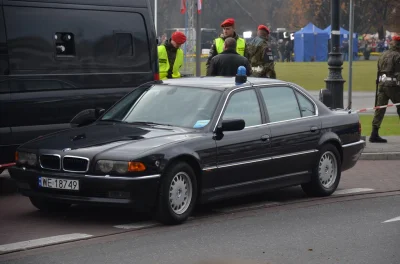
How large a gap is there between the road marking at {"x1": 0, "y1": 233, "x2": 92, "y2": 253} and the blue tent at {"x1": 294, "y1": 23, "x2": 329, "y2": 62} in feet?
227

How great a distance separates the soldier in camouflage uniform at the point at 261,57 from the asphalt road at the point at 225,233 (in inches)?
193

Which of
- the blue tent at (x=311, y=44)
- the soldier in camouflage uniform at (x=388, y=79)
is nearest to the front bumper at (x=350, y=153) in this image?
the soldier in camouflage uniform at (x=388, y=79)

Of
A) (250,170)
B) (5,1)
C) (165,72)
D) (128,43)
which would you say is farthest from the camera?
(165,72)

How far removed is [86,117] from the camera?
11.3 meters

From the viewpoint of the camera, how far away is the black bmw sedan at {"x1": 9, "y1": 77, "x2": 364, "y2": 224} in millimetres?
9383

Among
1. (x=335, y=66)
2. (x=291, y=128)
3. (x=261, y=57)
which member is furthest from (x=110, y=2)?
(x=335, y=66)

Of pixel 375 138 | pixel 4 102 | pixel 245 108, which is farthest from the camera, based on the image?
pixel 375 138

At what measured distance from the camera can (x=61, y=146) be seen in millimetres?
9719

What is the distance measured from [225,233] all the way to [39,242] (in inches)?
68.5

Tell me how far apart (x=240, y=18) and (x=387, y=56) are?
3345 inches

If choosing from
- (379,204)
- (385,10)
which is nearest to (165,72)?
(379,204)

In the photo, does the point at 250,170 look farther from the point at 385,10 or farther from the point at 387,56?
the point at 385,10

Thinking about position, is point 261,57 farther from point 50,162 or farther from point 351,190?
point 50,162

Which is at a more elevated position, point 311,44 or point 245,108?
point 245,108
